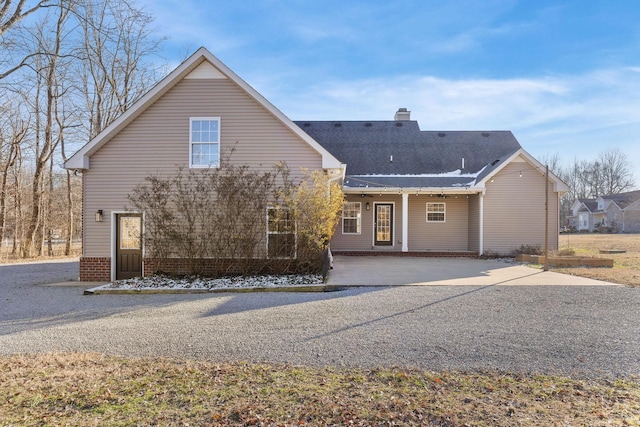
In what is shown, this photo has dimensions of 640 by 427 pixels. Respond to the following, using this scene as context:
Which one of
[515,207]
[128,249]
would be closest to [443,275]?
[515,207]

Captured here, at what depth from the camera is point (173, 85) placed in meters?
11.0

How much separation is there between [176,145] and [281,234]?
13.6 ft

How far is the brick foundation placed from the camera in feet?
35.4

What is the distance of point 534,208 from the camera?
51.2ft

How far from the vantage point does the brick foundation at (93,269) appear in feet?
35.4

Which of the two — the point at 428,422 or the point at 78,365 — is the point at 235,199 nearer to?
the point at 78,365

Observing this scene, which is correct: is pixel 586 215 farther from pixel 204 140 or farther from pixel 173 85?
pixel 173 85

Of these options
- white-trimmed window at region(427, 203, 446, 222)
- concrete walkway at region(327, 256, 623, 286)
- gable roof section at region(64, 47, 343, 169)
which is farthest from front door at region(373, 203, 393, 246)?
gable roof section at region(64, 47, 343, 169)

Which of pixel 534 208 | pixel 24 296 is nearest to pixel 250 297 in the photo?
pixel 24 296

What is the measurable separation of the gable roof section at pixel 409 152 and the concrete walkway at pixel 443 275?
4134 millimetres

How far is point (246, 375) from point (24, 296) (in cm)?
764

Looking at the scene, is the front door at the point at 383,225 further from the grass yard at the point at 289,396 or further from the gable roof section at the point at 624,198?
the gable roof section at the point at 624,198

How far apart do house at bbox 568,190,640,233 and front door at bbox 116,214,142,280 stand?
55.6m

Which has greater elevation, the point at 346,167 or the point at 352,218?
the point at 346,167
